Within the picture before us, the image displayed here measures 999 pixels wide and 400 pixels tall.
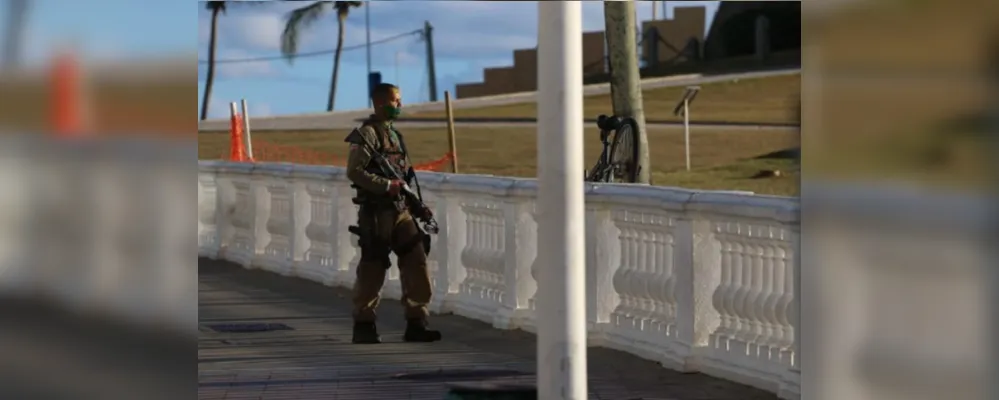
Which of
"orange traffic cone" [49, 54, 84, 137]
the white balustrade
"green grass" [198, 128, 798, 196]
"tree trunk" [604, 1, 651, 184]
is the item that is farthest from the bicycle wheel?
"green grass" [198, 128, 798, 196]

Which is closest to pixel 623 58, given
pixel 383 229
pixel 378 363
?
pixel 383 229

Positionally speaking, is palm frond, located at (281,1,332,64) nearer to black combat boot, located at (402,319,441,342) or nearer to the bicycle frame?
the bicycle frame

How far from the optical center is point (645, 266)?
9742 mm

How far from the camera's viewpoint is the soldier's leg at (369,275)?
→ 10.4 metres

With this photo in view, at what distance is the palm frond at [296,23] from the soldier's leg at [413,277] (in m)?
7.05

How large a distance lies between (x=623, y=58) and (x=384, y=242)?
22.5ft

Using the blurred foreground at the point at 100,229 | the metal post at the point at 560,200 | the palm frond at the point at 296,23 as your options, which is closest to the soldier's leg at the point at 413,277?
the metal post at the point at 560,200

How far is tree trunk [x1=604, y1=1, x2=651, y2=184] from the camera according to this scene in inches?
653

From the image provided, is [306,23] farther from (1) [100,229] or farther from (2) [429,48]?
(1) [100,229]

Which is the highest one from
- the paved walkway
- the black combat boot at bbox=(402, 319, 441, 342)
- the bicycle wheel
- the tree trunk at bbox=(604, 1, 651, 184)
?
the tree trunk at bbox=(604, 1, 651, 184)

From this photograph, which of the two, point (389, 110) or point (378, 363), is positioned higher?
point (389, 110)

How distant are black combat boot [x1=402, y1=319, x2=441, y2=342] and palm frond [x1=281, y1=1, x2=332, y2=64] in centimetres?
716

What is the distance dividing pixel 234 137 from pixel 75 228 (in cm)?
1944

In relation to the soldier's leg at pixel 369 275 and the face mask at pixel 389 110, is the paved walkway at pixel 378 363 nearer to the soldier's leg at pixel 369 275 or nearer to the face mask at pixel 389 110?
the soldier's leg at pixel 369 275
